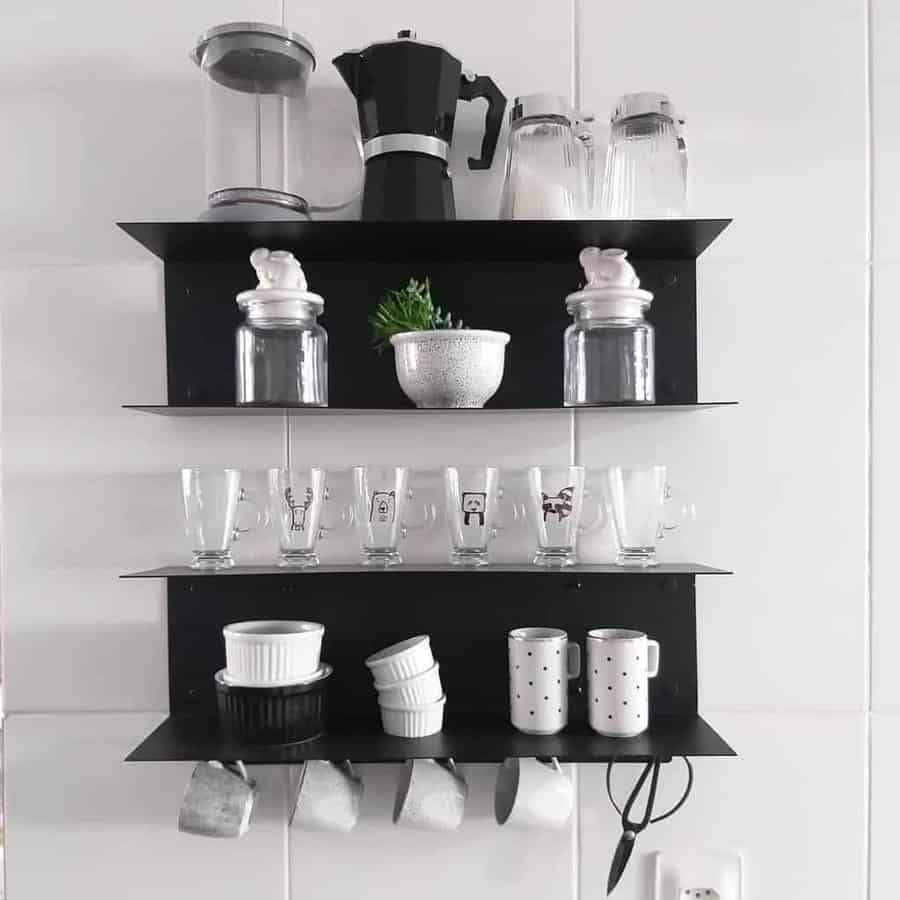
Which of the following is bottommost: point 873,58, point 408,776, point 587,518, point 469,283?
point 408,776

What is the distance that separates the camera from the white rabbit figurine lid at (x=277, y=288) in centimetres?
94

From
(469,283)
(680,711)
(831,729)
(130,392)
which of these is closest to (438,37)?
(469,283)

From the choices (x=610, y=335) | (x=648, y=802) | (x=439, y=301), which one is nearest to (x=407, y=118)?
(x=439, y=301)

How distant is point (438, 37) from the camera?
1.04m

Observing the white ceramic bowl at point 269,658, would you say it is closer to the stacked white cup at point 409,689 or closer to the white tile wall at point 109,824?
the stacked white cup at point 409,689

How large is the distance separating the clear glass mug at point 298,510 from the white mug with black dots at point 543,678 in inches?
10.4

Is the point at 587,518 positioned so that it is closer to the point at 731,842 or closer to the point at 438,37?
the point at 731,842

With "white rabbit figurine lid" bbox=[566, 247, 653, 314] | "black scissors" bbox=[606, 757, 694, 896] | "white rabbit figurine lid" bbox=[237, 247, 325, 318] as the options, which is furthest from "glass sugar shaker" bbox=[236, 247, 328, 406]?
"black scissors" bbox=[606, 757, 694, 896]

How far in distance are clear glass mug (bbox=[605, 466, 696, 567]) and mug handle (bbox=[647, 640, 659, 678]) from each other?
9 cm

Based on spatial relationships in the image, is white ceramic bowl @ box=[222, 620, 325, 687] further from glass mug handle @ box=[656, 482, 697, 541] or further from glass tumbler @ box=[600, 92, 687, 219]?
glass tumbler @ box=[600, 92, 687, 219]

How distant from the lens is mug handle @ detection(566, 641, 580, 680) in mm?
955

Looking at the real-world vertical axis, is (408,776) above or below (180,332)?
below

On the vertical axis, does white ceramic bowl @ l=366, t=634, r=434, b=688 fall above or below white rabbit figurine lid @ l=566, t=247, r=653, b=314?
below

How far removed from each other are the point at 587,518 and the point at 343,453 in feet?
1.03
